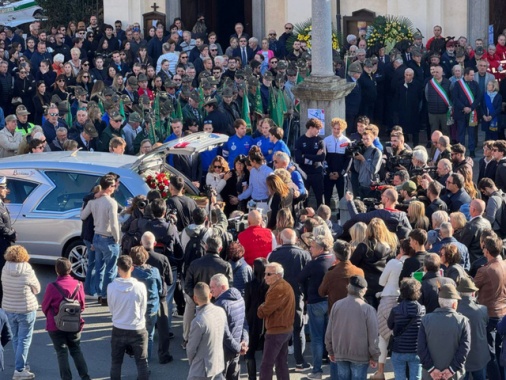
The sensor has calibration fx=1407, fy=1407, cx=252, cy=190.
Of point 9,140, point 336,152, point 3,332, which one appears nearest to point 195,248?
point 3,332

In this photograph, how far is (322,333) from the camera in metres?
13.7

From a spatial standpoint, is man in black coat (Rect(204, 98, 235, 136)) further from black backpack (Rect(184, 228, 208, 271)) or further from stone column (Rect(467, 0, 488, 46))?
stone column (Rect(467, 0, 488, 46))

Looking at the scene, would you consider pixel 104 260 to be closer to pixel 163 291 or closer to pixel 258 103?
pixel 163 291

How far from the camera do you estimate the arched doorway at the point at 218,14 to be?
32125 mm

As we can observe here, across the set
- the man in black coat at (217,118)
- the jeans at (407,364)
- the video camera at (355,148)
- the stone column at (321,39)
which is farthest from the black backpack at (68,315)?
the stone column at (321,39)

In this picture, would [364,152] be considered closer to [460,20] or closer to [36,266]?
[36,266]

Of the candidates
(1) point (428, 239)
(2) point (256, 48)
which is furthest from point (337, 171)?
(2) point (256, 48)

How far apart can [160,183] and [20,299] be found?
12.0 feet

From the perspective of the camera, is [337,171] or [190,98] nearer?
[337,171]

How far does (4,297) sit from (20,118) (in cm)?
738

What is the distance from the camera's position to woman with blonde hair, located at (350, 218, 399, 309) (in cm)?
1371

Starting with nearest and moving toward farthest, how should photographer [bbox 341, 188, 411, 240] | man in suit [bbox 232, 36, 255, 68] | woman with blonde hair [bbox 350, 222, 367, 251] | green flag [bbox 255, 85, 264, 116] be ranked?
1. woman with blonde hair [bbox 350, 222, 367, 251]
2. photographer [bbox 341, 188, 411, 240]
3. green flag [bbox 255, 85, 264, 116]
4. man in suit [bbox 232, 36, 255, 68]

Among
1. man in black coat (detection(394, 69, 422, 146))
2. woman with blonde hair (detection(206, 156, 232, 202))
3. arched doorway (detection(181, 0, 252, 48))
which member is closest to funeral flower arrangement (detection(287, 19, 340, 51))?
arched doorway (detection(181, 0, 252, 48))

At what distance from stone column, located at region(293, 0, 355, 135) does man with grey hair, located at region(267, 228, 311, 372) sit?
6.49 m
